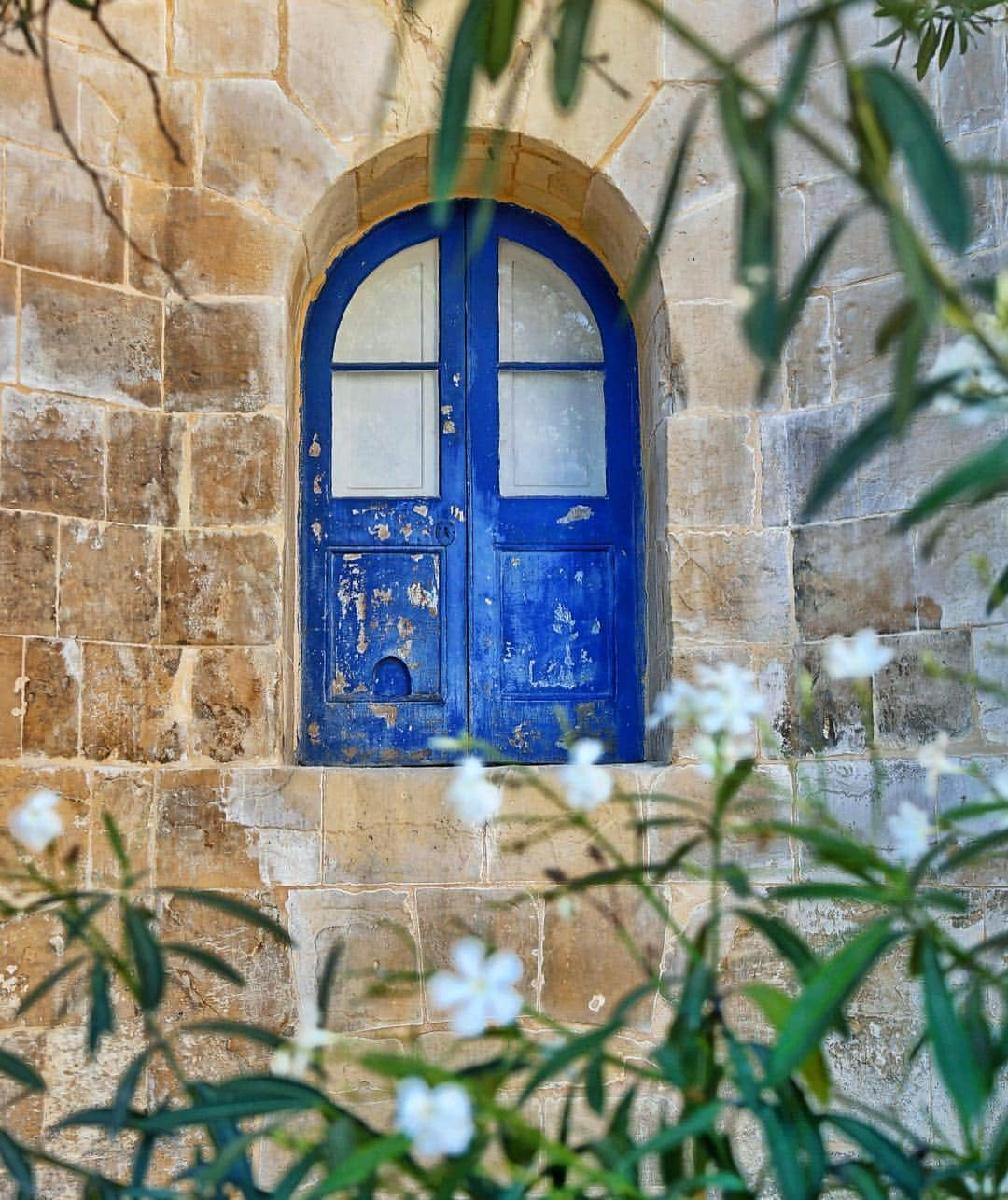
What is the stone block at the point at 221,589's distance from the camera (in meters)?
3.12

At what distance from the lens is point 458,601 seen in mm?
3432

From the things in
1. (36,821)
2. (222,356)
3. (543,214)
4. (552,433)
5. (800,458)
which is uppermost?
(543,214)

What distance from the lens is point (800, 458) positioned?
3193mm

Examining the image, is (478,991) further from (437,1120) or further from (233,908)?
(233,908)

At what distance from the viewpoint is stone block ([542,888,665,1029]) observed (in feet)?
9.84

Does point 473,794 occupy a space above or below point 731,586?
below

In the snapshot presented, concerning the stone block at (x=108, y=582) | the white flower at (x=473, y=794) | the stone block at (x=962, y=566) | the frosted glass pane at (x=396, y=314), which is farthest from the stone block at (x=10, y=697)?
the white flower at (x=473, y=794)

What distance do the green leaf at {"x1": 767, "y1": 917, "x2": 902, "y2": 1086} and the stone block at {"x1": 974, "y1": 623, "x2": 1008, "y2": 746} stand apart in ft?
6.64

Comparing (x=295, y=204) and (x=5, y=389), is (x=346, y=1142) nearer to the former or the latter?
(x=5, y=389)

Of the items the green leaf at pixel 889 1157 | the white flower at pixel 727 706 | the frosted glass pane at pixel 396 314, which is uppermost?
the frosted glass pane at pixel 396 314

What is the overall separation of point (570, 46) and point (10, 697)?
7.24 feet

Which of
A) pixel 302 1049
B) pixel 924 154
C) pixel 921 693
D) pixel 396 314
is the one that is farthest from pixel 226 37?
pixel 302 1049

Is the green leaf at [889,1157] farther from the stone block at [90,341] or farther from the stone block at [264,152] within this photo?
the stone block at [264,152]

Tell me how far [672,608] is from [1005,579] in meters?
1.85
